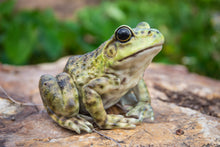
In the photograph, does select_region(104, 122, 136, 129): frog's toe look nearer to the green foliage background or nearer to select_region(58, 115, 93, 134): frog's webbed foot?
select_region(58, 115, 93, 134): frog's webbed foot

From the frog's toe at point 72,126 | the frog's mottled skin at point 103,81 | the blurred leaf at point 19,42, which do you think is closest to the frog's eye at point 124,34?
the frog's mottled skin at point 103,81

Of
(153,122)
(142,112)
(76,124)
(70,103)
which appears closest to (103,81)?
(70,103)

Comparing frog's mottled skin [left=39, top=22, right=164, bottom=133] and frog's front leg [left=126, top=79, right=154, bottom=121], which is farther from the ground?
frog's mottled skin [left=39, top=22, right=164, bottom=133]

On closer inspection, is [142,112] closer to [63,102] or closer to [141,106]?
[141,106]

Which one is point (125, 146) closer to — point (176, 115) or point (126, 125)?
point (126, 125)

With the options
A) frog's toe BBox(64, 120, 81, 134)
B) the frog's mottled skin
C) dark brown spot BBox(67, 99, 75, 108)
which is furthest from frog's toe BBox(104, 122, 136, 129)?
dark brown spot BBox(67, 99, 75, 108)

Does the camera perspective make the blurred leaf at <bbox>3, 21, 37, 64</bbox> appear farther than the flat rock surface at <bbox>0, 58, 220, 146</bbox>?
Yes
